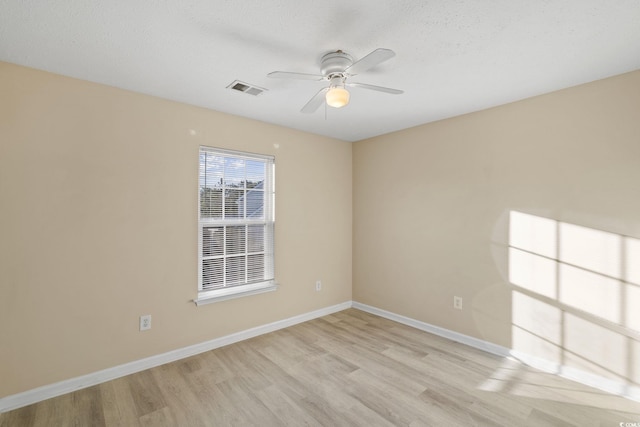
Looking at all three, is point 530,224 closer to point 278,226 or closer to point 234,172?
point 278,226

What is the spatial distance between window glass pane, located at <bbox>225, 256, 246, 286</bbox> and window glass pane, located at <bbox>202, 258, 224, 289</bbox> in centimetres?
Answer: 7

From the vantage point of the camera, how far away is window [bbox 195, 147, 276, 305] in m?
3.10

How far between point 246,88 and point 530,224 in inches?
Result: 113

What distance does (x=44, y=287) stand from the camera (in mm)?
2254

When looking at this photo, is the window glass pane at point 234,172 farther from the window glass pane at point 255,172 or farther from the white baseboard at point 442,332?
the white baseboard at point 442,332

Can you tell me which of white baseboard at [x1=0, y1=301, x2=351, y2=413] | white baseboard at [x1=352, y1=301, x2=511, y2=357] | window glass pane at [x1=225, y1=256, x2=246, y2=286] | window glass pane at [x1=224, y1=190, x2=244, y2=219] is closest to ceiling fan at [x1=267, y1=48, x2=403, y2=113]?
window glass pane at [x1=224, y1=190, x2=244, y2=219]

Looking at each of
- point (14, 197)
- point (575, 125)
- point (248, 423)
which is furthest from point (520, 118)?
point (14, 197)

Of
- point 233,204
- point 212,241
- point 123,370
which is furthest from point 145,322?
point 233,204

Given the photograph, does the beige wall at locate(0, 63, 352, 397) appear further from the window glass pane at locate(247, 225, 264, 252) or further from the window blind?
the window glass pane at locate(247, 225, 264, 252)

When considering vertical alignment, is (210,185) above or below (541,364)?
above

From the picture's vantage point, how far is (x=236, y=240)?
10.9 feet

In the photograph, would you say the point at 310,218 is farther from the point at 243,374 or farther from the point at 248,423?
the point at 248,423

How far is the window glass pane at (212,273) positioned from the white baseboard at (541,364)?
2262 millimetres

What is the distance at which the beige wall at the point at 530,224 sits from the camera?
2320 millimetres
